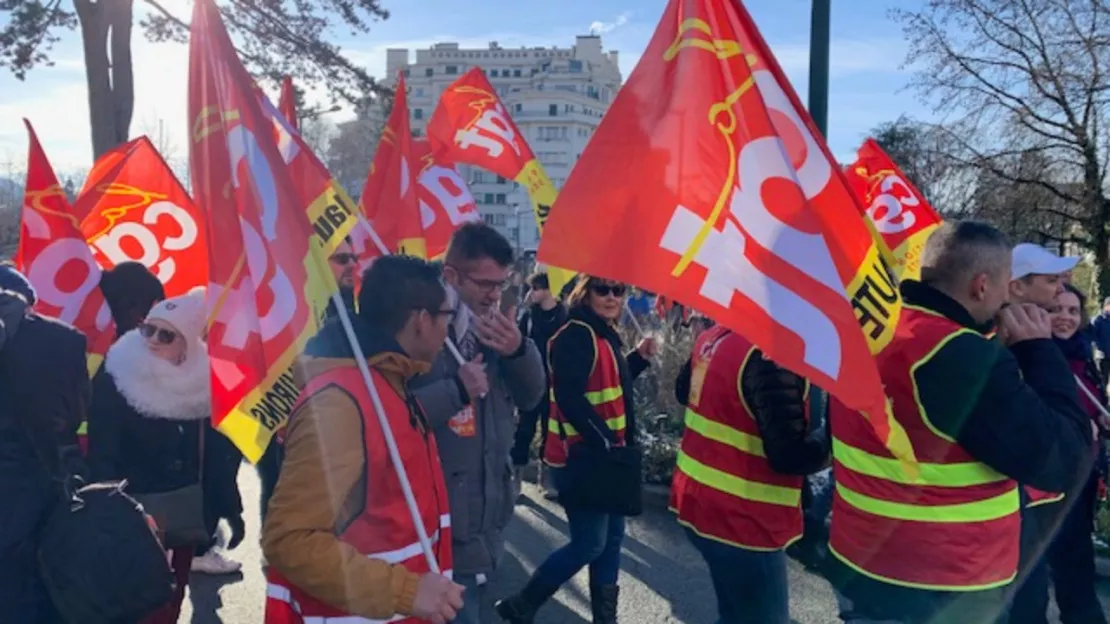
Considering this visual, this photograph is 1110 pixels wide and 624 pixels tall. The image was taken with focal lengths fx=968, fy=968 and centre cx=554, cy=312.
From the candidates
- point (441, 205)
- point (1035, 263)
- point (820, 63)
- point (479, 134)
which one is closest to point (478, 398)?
point (1035, 263)

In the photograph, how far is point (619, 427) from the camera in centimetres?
486

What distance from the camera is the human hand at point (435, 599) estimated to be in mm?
2303

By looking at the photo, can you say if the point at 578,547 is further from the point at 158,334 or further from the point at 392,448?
the point at 392,448

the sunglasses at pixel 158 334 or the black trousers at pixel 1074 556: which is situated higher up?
the sunglasses at pixel 158 334

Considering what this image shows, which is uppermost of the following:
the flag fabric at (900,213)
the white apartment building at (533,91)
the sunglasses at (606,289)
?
the white apartment building at (533,91)

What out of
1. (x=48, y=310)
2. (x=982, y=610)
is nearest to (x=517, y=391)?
(x=982, y=610)

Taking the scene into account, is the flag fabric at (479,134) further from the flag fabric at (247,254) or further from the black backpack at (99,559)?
the black backpack at (99,559)

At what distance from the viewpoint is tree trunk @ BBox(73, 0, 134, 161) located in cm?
1391

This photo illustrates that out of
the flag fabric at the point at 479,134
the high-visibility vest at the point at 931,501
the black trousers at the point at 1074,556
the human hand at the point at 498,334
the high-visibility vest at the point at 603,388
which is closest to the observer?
the high-visibility vest at the point at 931,501

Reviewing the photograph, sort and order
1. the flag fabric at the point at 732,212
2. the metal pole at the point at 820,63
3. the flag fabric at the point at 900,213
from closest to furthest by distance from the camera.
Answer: the flag fabric at the point at 732,212 < the metal pole at the point at 820,63 < the flag fabric at the point at 900,213

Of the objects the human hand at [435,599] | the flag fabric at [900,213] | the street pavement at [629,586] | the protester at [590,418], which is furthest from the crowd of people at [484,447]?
the flag fabric at [900,213]

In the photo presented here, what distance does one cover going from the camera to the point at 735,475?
11.1ft

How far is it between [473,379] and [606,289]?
1.61 metres

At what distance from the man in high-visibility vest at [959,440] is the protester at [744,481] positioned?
361 mm
